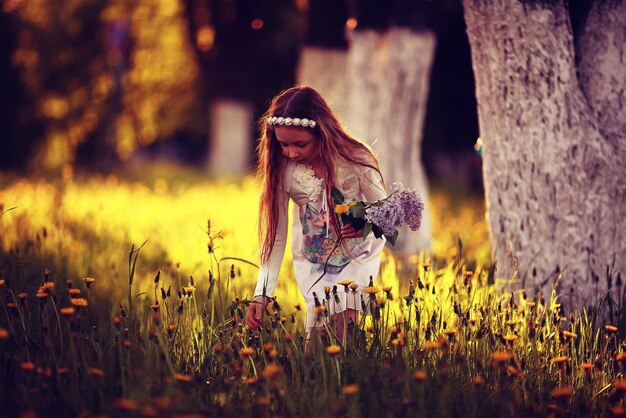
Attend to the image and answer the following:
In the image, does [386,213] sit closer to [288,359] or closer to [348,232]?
[348,232]

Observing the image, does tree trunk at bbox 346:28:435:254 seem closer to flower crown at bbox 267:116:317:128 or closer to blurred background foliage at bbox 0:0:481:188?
flower crown at bbox 267:116:317:128

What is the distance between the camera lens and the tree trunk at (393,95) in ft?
23.0

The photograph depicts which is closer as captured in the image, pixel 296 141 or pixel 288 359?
pixel 288 359

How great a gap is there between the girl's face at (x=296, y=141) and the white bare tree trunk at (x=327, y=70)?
5.41m

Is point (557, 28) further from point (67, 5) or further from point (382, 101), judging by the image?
point (67, 5)

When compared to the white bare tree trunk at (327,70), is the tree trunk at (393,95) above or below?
below

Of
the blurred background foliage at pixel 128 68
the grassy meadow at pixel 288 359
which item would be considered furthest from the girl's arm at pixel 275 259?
the blurred background foliage at pixel 128 68

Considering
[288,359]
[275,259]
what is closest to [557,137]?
[275,259]

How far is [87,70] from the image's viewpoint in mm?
13742

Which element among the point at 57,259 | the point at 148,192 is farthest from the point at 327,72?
the point at 57,259

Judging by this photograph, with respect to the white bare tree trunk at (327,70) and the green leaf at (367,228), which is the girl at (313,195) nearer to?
the green leaf at (367,228)

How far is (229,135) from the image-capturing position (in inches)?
599

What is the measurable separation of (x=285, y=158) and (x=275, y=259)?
1.65 ft

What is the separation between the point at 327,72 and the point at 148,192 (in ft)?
12.0
